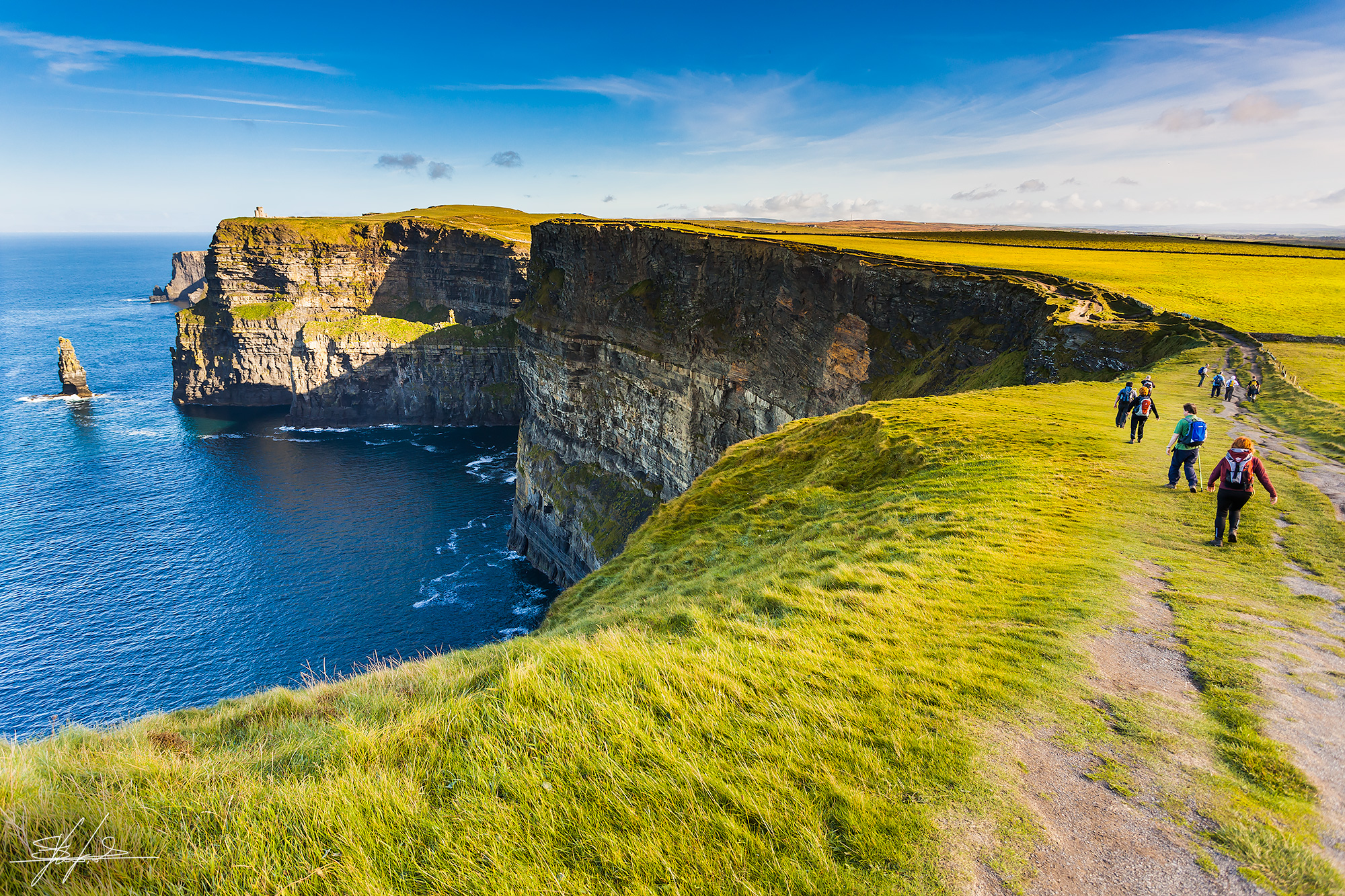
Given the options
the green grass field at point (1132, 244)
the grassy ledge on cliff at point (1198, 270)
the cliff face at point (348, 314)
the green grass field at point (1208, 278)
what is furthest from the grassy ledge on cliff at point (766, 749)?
the cliff face at point (348, 314)

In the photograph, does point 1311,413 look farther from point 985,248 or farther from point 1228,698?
point 985,248

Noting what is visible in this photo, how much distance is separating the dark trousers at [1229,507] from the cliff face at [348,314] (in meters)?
121

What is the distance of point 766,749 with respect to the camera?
6.08 metres

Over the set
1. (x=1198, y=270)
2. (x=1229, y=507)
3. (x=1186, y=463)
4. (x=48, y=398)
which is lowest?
(x=48, y=398)

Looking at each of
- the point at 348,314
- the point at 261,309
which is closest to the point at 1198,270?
the point at 348,314

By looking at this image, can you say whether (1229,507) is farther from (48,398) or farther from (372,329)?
(48,398)

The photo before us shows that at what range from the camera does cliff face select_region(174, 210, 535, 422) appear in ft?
409

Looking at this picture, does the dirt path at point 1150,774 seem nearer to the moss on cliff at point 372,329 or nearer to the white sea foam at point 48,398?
the moss on cliff at point 372,329

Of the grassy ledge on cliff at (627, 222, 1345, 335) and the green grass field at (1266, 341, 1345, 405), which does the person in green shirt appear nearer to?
the green grass field at (1266, 341, 1345, 405)

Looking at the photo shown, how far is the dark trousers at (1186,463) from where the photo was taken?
15281mm

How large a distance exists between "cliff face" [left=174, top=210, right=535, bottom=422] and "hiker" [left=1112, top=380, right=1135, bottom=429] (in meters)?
115

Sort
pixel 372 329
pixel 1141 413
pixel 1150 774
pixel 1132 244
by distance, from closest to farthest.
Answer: pixel 1150 774, pixel 1141 413, pixel 1132 244, pixel 372 329

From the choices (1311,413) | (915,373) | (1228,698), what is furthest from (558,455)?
(1228,698)

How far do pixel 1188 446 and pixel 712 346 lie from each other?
155 feet
